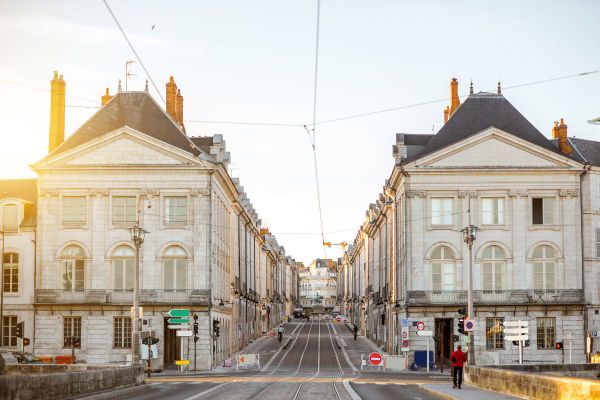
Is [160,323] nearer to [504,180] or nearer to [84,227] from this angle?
[84,227]

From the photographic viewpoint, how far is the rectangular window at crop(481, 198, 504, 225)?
233 ft

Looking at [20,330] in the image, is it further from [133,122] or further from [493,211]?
[493,211]

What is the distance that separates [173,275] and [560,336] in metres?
27.3

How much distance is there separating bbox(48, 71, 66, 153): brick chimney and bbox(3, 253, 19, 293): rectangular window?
26.5ft

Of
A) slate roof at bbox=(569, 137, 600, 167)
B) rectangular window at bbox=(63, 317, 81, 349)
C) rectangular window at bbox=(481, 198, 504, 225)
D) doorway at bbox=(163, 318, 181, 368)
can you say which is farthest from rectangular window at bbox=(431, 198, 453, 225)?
rectangular window at bbox=(63, 317, 81, 349)

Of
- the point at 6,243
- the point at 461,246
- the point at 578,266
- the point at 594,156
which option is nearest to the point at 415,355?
the point at 461,246

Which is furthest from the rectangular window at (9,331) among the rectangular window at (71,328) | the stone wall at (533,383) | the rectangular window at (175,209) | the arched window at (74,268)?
the stone wall at (533,383)

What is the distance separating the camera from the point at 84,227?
68.4 m

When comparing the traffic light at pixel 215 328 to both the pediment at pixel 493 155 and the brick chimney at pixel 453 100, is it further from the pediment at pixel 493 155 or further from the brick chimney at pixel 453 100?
the brick chimney at pixel 453 100

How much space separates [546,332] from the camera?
2751 inches

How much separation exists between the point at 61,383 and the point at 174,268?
37.7m

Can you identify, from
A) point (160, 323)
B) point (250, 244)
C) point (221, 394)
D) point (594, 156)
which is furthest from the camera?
point (250, 244)

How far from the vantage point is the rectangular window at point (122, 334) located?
6688 cm

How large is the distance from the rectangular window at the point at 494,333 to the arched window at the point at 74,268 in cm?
2849
